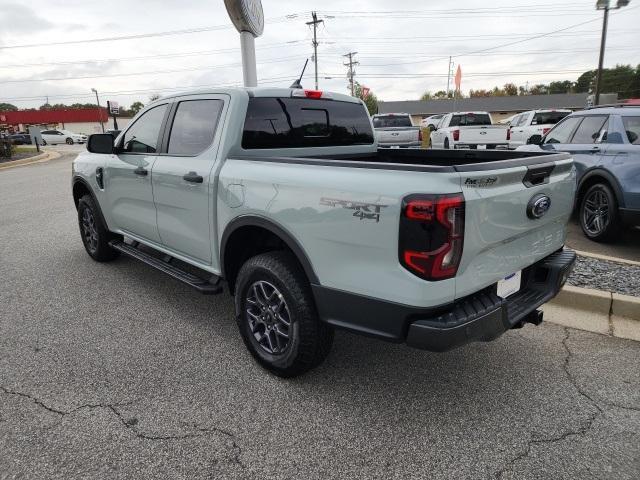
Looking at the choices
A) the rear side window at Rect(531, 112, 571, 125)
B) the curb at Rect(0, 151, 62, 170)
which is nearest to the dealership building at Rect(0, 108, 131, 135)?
the curb at Rect(0, 151, 62, 170)

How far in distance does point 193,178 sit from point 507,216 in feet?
7.07

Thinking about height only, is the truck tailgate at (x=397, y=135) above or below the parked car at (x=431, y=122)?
below

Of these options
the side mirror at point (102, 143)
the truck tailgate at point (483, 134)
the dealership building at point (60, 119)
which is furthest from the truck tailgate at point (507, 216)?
the dealership building at point (60, 119)

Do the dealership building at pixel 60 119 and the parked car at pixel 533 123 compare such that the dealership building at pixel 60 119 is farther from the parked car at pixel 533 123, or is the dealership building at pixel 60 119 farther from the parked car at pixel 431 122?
the parked car at pixel 533 123

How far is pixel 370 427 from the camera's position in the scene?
2.56 metres

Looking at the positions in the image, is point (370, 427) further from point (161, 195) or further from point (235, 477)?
point (161, 195)

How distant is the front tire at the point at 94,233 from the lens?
520cm

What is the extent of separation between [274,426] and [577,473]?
1.53m

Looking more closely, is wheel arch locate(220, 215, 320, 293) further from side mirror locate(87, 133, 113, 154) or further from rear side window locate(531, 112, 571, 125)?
rear side window locate(531, 112, 571, 125)

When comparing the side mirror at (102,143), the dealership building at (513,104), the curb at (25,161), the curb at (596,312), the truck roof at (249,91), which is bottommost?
the curb at (596,312)

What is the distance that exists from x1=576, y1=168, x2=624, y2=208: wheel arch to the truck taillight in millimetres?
4447

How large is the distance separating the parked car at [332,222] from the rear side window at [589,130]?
3.59 meters

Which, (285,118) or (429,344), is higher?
(285,118)

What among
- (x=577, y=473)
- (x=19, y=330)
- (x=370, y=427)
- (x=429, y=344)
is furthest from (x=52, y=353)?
(x=577, y=473)
